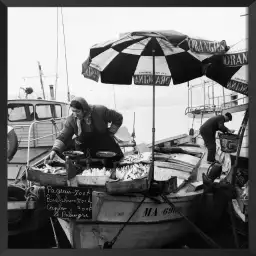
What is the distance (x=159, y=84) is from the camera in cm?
471

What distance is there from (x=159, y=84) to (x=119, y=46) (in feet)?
3.42

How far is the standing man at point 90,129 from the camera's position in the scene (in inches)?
172

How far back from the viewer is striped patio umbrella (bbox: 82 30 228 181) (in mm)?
3730

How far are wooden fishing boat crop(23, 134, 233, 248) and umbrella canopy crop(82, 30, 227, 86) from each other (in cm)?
138

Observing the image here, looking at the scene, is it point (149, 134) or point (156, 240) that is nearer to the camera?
point (156, 240)

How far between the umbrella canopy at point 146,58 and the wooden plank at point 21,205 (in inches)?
76.5

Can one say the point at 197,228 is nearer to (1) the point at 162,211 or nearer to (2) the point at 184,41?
(1) the point at 162,211

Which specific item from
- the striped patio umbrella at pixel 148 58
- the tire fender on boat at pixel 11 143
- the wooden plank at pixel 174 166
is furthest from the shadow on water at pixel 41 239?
the striped patio umbrella at pixel 148 58

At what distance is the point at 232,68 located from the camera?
4.35 m

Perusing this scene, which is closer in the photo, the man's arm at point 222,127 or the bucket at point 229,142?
the bucket at point 229,142

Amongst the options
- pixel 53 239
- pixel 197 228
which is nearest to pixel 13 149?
pixel 53 239

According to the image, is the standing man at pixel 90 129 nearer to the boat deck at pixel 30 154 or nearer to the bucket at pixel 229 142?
the boat deck at pixel 30 154

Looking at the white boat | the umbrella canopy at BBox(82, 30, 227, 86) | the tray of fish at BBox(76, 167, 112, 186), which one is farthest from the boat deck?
A: the umbrella canopy at BBox(82, 30, 227, 86)

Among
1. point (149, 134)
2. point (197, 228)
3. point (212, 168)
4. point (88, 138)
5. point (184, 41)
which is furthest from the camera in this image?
point (149, 134)
